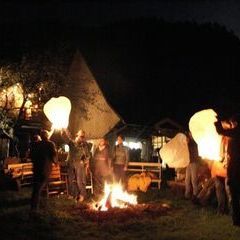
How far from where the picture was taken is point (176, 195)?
49.0ft

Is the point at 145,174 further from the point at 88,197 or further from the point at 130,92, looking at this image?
the point at 130,92

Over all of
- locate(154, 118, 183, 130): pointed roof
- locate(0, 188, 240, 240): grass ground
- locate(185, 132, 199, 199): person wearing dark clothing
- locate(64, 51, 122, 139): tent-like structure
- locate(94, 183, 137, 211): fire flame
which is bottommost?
locate(0, 188, 240, 240): grass ground

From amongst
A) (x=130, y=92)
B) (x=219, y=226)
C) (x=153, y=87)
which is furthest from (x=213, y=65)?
(x=219, y=226)

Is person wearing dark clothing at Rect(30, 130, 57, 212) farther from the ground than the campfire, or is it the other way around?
person wearing dark clothing at Rect(30, 130, 57, 212)

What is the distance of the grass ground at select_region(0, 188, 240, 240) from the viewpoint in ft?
29.4

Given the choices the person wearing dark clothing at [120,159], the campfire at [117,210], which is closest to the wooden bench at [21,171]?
the person wearing dark clothing at [120,159]

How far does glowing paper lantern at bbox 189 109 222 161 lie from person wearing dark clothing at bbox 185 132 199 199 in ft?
8.71

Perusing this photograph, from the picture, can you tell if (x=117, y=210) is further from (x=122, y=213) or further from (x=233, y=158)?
(x=233, y=158)

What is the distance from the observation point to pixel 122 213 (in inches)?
425

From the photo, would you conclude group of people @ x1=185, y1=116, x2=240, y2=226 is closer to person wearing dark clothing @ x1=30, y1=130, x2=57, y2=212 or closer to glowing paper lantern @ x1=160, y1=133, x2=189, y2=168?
glowing paper lantern @ x1=160, y1=133, x2=189, y2=168

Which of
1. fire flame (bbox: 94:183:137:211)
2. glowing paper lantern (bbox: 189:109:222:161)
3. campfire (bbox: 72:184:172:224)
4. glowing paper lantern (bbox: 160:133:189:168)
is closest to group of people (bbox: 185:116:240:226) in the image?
glowing paper lantern (bbox: 189:109:222:161)

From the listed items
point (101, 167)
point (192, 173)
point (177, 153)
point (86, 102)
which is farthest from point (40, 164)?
point (86, 102)

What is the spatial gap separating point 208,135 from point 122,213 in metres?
2.98

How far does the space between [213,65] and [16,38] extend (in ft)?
96.6
